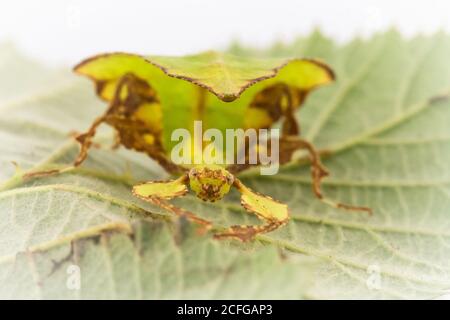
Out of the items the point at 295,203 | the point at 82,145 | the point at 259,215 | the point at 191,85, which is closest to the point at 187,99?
the point at 191,85

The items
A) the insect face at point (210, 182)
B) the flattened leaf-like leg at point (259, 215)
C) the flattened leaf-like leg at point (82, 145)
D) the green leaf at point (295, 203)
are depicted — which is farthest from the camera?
the flattened leaf-like leg at point (82, 145)

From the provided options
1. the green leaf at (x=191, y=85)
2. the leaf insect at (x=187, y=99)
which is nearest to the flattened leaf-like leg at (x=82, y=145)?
the leaf insect at (x=187, y=99)

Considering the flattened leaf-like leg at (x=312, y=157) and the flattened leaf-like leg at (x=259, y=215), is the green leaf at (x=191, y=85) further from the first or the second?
the flattened leaf-like leg at (x=259, y=215)

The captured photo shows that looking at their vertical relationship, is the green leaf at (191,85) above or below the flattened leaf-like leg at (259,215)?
above

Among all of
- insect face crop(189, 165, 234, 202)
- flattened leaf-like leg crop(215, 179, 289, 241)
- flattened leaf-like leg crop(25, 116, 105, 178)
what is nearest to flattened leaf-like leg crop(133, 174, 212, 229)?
insect face crop(189, 165, 234, 202)

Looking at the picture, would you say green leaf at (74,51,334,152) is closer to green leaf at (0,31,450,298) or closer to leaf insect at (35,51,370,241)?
leaf insect at (35,51,370,241)

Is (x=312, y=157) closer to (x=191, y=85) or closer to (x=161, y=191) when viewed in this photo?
(x=191, y=85)

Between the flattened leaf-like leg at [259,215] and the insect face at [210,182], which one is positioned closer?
the flattened leaf-like leg at [259,215]
